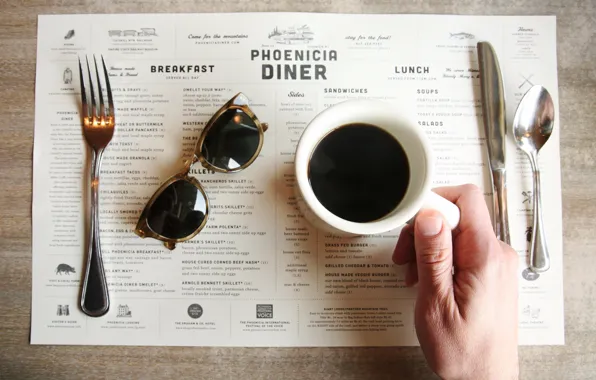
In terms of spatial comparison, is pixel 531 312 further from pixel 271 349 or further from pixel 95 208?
pixel 95 208

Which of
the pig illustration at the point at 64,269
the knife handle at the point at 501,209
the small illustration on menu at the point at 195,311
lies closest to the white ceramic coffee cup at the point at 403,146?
the knife handle at the point at 501,209

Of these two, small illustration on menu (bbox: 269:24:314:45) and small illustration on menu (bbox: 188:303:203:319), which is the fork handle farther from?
small illustration on menu (bbox: 269:24:314:45)

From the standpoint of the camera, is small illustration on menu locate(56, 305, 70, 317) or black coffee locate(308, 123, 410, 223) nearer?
black coffee locate(308, 123, 410, 223)

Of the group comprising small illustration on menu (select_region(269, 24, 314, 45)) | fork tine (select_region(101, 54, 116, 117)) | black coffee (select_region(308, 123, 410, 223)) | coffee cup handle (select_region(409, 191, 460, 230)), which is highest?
small illustration on menu (select_region(269, 24, 314, 45))

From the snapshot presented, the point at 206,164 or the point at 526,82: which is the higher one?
the point at 526,82

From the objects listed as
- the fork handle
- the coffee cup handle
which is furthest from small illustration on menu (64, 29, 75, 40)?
the coffee cup handle

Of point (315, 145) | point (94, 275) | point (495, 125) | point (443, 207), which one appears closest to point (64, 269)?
point (94, 275)

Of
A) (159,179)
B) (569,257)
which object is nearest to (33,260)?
(159,179)
